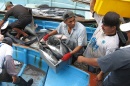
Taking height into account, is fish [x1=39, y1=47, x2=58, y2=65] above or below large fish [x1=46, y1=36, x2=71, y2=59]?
below

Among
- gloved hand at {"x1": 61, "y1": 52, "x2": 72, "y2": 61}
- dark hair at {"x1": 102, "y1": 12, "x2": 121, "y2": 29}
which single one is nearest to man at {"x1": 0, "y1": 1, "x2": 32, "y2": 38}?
gloved hand at {"x1": 61, "y1": 52, "x2": 72, "y2": 61}

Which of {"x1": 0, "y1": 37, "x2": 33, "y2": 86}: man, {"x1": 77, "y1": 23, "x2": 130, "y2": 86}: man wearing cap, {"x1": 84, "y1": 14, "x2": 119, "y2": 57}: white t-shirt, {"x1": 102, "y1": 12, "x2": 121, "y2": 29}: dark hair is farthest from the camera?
{"x1": 0, "y1": 37, "x2": 33, "y2": 86}: man

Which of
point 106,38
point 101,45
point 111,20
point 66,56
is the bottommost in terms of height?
point 66,56

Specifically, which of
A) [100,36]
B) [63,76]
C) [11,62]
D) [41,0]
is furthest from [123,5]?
[41,0]

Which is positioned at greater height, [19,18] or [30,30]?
[19,18]

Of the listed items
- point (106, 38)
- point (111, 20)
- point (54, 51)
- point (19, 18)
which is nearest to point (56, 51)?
point (54, 51)

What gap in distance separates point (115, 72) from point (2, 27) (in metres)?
3.58

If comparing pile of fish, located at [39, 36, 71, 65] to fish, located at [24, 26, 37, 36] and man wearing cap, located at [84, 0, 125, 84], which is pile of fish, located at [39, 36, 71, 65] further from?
fish, located at [24, 26, 37, 36]

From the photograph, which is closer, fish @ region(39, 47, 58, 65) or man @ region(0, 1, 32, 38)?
fish @ region(39, 47, 58, 65)

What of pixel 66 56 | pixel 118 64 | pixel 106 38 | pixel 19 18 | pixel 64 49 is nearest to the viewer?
pixel 118 64

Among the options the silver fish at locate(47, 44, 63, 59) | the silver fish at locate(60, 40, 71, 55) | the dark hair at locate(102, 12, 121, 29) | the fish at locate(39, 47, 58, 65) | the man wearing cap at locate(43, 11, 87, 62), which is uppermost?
the dark hair at locate(102, 12, 121, 29)

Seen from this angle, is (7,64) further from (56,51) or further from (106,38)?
(106,38)

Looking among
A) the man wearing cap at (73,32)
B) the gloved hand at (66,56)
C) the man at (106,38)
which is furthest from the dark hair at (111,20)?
the gloved hand at (66,56)

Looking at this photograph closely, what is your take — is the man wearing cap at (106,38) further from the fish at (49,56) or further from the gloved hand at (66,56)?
the fish at (49,56)
